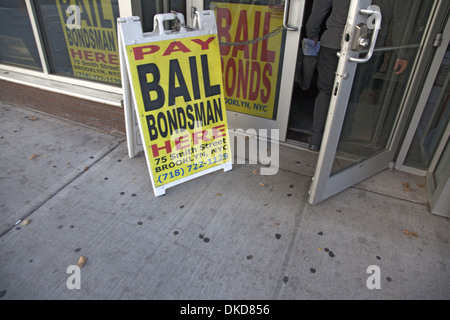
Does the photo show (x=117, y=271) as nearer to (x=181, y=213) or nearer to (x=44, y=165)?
(x=181, y=213)

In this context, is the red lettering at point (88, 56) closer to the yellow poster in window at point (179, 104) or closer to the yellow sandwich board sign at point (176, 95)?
the yellow sandwich board sign at point (176, 95)

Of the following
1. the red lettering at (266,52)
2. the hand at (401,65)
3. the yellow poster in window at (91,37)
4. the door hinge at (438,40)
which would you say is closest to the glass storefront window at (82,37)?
the yellow poster in window at (91,37)

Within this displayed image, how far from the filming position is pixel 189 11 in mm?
3348

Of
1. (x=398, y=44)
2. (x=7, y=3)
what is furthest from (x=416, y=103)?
(x=7, y=3)

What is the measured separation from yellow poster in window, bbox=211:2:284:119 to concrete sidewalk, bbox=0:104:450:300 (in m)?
0.85

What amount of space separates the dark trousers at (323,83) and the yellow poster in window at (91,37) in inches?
84.4

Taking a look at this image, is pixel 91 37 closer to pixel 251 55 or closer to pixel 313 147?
pixel 251 55

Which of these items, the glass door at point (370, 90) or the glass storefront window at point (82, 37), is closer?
the glass door at point (370, 90)

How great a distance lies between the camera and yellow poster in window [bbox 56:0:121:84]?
130 inches

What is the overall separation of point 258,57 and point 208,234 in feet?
6.49

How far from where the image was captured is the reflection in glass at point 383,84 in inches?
95.9

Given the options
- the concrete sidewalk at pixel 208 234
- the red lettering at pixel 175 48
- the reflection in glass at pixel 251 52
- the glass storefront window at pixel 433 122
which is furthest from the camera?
the reflection in glass at pixel 251 52

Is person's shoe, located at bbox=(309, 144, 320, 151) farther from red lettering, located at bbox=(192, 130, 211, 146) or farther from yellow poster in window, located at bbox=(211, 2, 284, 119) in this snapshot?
red lettering, located at bbox=(192, 130, 211, 146)
